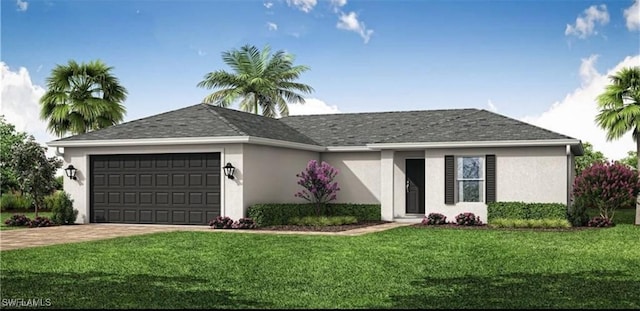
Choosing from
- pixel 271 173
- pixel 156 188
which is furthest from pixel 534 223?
pixel 156 188

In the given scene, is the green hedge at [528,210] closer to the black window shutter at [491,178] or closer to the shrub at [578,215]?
the shrub at [578,215]

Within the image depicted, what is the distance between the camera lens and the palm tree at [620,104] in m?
22.9

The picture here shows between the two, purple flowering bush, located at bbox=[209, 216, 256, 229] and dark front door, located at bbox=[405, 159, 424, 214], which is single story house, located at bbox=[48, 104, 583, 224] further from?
purple flowering bush, located at bbox=[209, 216, 256, 229]

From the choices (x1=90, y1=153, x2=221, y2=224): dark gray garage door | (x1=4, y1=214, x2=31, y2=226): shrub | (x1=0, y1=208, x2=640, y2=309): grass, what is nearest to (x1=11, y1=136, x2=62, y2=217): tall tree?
(x1=4, y1=214, x2=31, y2=226): shrub

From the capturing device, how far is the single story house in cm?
1988

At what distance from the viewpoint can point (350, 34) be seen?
26.6 m

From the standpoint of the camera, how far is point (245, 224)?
1905cm

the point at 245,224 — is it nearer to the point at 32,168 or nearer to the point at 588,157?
the point at 32,168

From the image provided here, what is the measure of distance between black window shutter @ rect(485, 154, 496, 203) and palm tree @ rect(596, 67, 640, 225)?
519cm

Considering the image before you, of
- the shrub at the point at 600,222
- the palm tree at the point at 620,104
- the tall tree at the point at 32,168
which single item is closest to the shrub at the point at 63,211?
the tall tree at the point at 32,168

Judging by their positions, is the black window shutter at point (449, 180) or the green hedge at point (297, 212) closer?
the green hedge at point (297, 212)

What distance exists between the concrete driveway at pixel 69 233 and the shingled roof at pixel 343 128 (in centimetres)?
268

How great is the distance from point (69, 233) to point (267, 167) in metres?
6.01

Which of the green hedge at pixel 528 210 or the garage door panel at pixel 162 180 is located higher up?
the garage door panel at pixel 162 180
